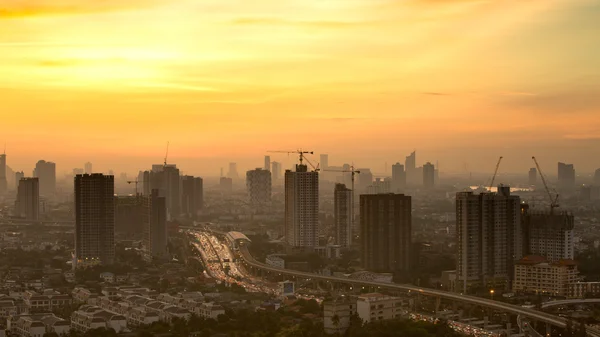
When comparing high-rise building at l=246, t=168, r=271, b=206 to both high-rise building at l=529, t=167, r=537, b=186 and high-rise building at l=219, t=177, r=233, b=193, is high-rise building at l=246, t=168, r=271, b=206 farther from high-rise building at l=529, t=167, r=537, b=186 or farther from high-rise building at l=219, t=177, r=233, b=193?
high-rise building at l=219, t=177, r=233, b=193

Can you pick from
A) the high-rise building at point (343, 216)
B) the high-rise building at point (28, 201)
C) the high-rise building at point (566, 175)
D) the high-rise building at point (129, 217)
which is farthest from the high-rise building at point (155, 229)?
the high-rise building at point (566, 175)

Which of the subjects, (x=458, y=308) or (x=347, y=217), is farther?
(x=347, y=217)

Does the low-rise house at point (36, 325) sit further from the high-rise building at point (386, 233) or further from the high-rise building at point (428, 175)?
the high-rise building at point (428, 175)

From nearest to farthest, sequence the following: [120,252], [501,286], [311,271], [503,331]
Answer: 1. [503,331]
2. [501,286]
3. [311,271]
4. [120,252]

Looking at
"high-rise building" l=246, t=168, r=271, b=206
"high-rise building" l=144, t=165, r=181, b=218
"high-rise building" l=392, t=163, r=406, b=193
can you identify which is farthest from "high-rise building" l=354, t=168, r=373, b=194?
"high-rise building" l=144, t=165, r=181, b=218

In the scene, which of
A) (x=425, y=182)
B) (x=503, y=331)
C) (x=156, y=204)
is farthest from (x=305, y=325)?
(x=425, y=182)

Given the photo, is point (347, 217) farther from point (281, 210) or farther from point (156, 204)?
point (281, 210)
